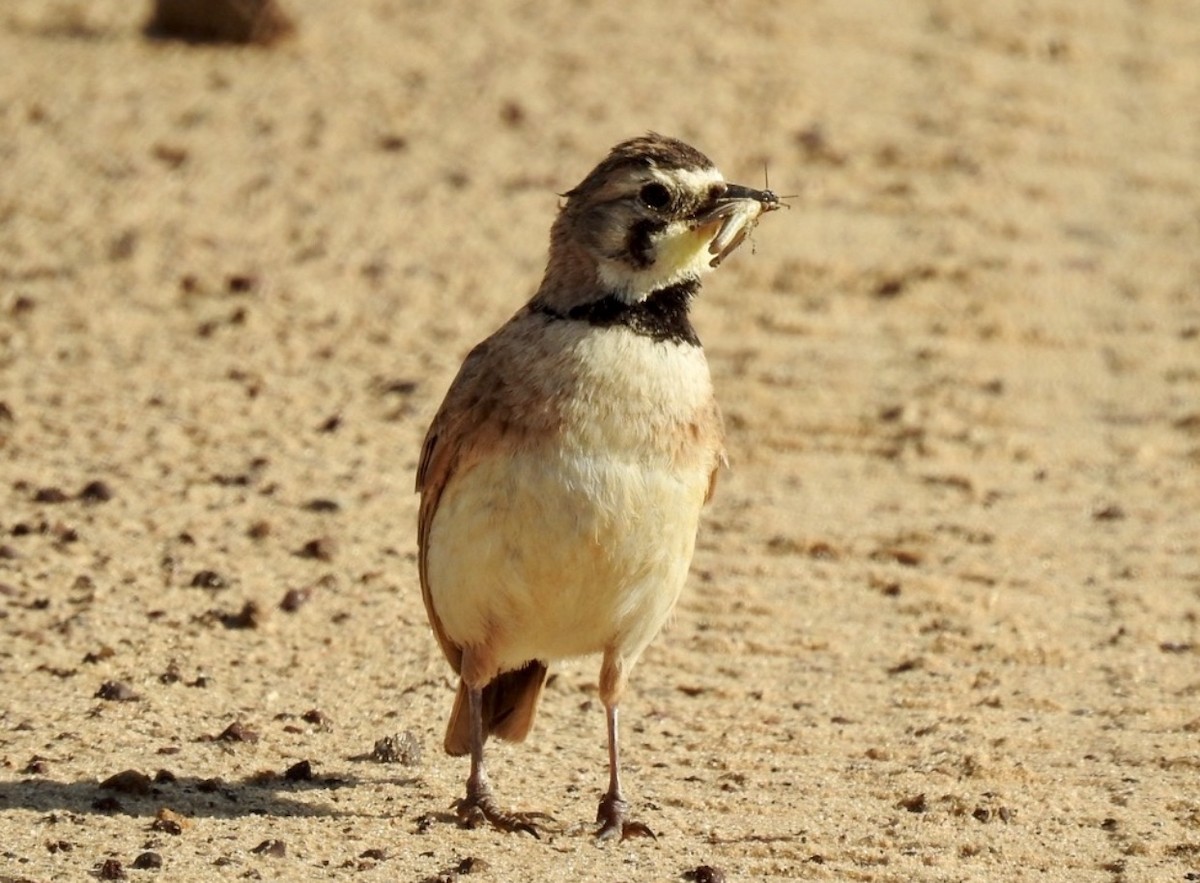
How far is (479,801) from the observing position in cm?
617

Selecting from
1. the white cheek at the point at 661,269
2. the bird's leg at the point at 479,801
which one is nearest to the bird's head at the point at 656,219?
the white cheek at the point at 661,269

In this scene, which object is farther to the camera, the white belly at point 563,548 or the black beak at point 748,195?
the black beak at point 748,195

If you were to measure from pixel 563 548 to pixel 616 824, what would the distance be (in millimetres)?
820

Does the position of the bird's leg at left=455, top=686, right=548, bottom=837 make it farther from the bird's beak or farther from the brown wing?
the bird's beak

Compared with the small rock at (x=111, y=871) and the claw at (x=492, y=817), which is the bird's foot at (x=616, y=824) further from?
the small rock at (x=111, y=871)

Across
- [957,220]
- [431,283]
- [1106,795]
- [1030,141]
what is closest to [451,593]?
[1106,795]

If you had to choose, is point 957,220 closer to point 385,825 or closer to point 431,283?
point 431,283

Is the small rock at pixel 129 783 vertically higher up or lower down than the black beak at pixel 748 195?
lower down

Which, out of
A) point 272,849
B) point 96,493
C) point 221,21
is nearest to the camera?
point 272,849

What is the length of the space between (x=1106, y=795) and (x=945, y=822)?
1.83 ft

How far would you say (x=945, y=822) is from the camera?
20.3ft

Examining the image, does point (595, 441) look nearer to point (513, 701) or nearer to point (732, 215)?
point (732, 215)

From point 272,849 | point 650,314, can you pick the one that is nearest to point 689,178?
point 650,314

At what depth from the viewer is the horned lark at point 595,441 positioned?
5.88 meters
